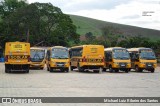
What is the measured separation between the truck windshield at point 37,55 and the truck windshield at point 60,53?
5.87m

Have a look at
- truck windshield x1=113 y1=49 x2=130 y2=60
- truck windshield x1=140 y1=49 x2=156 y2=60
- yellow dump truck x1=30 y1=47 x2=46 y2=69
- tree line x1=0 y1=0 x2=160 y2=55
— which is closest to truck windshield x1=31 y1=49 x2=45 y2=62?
yellow dump truck x1=30 y1=47 x2=46 y2=69

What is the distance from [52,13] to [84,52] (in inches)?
2109

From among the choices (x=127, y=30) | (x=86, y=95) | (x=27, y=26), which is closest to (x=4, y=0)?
(x=27, y=26)

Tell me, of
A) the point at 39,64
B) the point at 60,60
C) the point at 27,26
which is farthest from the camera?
the point at 27,26

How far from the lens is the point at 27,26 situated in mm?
88375

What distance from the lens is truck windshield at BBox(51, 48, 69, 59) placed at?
123ft

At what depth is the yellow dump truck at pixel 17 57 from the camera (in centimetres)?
3325

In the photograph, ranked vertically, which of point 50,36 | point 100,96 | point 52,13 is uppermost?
point 52,13

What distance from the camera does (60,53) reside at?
3766 centimetres

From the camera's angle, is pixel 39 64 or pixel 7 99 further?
pixel 39 64

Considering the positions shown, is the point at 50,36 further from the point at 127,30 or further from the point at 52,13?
the point at 127,30

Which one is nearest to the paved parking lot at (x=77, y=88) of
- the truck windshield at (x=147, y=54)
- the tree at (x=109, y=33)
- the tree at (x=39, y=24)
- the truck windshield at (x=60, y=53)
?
the truck windshield at (x=60, y=53)

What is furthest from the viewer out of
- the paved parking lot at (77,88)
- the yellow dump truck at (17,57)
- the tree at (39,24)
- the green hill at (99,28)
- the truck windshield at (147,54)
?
the green hill at (99,28)

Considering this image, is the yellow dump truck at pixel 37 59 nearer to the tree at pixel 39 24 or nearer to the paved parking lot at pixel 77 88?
the paved parking lot at pixel 77 88
